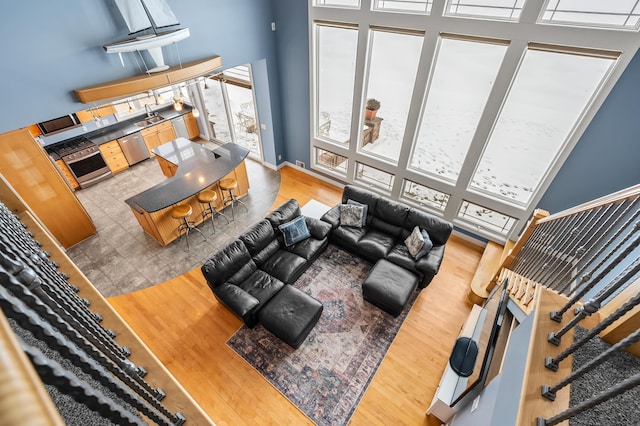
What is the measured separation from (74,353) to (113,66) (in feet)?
16.1

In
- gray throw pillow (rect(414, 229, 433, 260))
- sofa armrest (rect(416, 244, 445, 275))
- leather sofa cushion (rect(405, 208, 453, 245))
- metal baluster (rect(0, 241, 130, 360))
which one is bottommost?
sofa armrest (rect(416, 244, 445, 275))

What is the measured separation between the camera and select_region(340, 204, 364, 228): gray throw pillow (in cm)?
563

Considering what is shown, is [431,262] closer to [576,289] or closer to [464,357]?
[464,357]

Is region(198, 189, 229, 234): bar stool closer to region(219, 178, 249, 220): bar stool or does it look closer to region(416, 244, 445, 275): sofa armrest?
region(219, 178, 249, 220): bar stool

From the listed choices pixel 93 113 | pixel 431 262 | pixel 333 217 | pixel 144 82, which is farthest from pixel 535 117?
pixel 93 113

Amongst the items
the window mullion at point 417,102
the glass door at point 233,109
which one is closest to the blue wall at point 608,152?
the window mullion at point 417,102

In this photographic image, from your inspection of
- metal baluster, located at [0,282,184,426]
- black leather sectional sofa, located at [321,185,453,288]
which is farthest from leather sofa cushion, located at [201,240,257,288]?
metal baluster, located at [0,282,184,426]

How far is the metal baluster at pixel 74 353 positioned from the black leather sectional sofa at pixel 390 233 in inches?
171

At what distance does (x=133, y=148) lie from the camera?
804 centimetres

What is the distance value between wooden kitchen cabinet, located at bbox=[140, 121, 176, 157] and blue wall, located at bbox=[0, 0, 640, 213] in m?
3.86

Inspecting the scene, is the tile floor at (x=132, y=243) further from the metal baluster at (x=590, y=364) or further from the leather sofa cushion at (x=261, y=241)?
the metal baluster at (x=590, y=364)

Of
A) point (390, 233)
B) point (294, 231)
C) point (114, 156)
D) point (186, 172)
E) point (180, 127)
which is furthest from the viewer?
point (180, 127)

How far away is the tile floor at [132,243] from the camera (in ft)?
17.4

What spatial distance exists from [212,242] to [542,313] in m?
5.51
